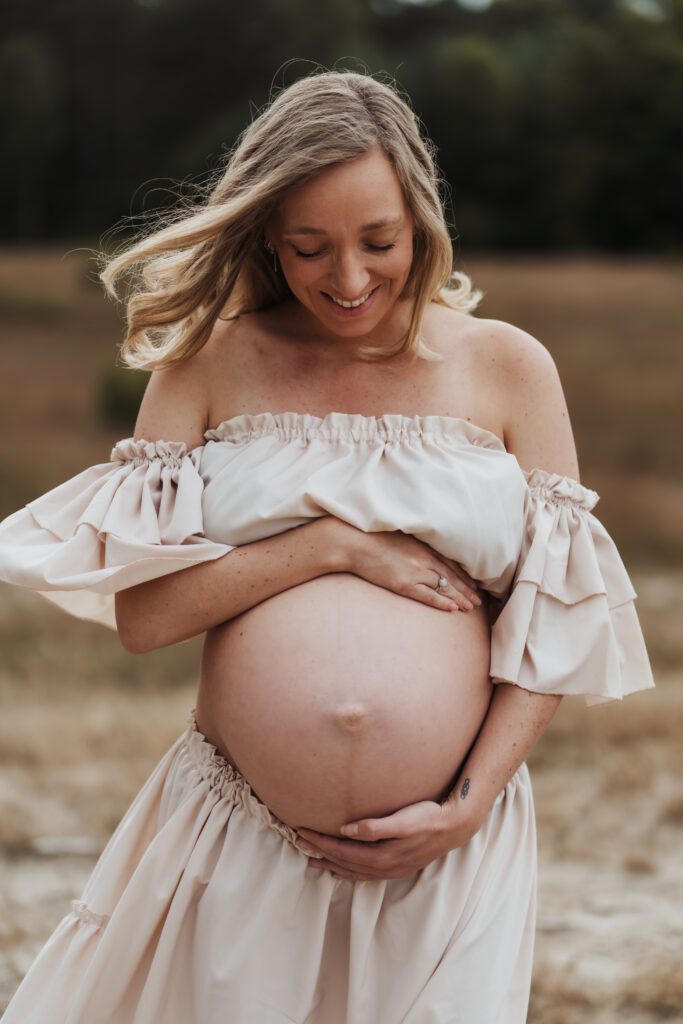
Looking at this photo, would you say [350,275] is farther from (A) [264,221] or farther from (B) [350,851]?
(B) [350,851]

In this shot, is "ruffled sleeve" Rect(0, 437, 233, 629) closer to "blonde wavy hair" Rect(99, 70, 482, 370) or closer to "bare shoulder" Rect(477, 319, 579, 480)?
"blonde wavy hair" Rect(99, 70, 482, 370)

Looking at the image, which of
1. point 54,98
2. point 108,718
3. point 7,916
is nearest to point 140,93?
point 54,98

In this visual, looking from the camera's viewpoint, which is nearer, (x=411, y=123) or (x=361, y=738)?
(x=361, y=738)

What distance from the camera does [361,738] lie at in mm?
2002

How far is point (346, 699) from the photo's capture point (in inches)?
79.1

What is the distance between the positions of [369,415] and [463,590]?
0.35 meters

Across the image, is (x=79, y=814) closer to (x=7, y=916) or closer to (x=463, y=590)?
(x=7, y=916)

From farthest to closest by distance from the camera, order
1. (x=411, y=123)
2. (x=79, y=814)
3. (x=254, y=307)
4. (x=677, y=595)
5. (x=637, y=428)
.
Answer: (x=637, y=428) < (x=677, y=595) < (x=79, y=814) < (x=254, y=307) < (x=411, y=123)

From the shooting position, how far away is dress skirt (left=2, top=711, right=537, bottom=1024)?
2.08 metres

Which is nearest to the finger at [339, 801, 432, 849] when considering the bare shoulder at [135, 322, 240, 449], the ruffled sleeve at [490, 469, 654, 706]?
the ruffled sleeve at [490, 469, 654, 706]

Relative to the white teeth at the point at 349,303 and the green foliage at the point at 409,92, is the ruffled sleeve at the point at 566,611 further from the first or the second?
the green foliage at the point at 409,92

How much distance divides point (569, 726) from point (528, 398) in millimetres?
3874

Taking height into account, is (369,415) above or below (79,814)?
above

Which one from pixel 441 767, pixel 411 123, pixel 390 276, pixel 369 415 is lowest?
pixel 441 767
